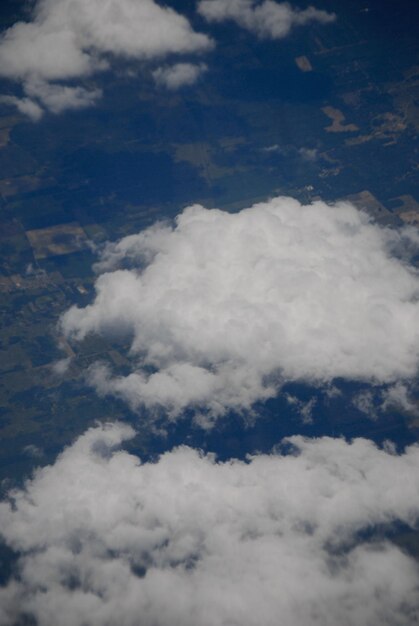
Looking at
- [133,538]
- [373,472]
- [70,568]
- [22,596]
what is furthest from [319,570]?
[22,596]

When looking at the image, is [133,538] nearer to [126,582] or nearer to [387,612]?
[126,582]

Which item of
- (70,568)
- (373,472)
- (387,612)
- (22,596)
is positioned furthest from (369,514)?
(22,596)

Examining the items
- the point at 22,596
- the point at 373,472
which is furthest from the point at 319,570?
the point at 22,596

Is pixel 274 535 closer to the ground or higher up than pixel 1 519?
closer to the ground

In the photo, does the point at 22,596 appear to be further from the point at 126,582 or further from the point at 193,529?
the point at 193,529

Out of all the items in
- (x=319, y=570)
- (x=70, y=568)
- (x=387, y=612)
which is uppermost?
(x=70, y=568)

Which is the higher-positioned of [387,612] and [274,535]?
[274,535]

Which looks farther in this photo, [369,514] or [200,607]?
[369,514]

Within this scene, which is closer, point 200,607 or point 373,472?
point 200,607
